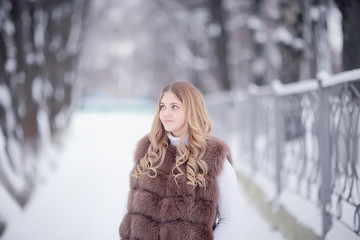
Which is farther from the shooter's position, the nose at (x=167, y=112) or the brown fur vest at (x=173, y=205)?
the nose at (x=167, y=112)

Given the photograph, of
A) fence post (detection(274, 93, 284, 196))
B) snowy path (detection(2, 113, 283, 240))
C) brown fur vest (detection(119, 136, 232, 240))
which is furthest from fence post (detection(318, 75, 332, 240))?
brown fur vest (detection(119, 136, 232, 240))

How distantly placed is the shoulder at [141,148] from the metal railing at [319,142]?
62.5 inches

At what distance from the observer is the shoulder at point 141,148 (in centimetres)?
241

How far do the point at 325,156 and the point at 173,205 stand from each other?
1.86m

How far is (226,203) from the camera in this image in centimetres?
212

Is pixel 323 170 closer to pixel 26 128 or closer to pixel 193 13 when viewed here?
pixel 26 128

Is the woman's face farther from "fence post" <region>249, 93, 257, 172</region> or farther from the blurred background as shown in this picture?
"fence post" <region>249, 93, 257, 172</region>

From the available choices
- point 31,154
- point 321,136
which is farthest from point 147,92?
point 321,136

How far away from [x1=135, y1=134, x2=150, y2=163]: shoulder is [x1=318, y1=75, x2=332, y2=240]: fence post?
1807mm

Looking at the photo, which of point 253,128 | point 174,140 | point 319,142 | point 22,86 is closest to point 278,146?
point 319,142

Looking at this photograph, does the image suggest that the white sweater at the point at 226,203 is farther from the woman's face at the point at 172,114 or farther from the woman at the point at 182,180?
the woman's face at the point at 172,114

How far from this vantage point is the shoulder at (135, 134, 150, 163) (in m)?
2.41

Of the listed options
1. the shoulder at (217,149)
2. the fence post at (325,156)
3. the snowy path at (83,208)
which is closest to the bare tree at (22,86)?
the snowy path at (83,208)

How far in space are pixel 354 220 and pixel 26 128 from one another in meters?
5.65
